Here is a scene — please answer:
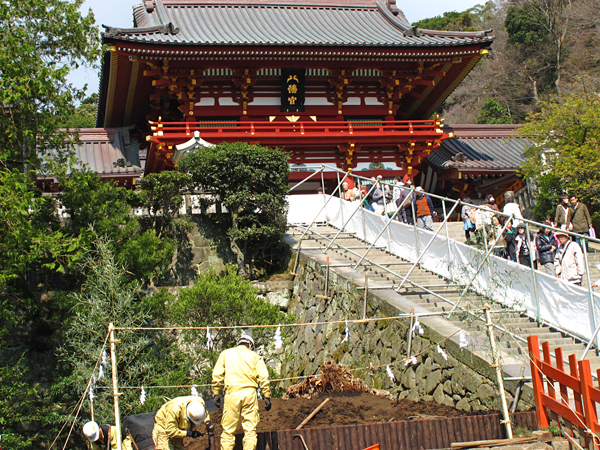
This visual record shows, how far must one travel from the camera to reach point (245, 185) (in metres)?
11.8

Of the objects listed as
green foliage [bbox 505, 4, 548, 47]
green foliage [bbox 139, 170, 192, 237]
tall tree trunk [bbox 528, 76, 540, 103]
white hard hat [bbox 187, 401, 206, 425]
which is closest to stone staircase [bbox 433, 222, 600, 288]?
white hard hat [bbox 187, 401, 206, 425]

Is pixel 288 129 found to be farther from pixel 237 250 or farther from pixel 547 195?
pixel 547 195

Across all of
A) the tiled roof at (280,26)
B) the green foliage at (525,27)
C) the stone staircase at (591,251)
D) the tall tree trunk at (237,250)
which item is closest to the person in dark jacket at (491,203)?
the stone staircase at (591,251)

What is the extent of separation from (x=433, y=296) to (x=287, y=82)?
32.9 ft

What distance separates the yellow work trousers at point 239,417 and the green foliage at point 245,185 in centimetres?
635

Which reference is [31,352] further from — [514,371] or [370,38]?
[370,38]

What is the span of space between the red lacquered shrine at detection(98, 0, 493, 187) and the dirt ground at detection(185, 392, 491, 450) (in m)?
8.61

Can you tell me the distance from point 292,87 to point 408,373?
37.6 ft

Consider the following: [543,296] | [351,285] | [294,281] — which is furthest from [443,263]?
[294,281]

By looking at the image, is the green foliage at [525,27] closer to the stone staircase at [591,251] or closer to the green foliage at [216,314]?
the stone staircase at [591,251]

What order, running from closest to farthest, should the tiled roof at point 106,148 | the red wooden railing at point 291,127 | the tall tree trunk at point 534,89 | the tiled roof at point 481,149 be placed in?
the red wooden railing at point 291,127 → the tiled roof at point 481,149 → the tiled roof at point 106,148 → the tall tree trunk at point 534,89

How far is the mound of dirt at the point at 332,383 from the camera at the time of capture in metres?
7.79

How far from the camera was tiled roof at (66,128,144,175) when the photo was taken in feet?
59.7

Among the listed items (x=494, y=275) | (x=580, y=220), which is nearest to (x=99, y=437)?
(x=494, y=275)
